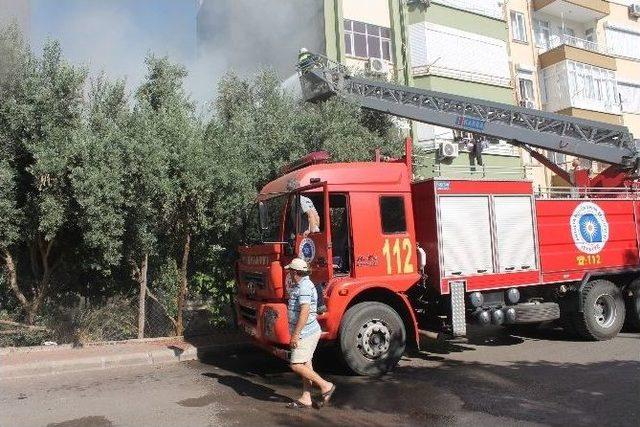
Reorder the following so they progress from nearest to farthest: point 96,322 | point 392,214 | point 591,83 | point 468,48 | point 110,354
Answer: point 392,214, point 110,354, point 96,322, point 468,48, point 591,83

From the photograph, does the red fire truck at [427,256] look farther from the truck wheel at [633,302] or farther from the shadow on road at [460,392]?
the shadow on road at [460,392]

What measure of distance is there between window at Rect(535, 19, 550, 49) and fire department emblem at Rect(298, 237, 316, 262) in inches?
847

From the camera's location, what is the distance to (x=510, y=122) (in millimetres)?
12445

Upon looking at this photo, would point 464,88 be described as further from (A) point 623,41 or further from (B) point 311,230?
(B) point 311,230

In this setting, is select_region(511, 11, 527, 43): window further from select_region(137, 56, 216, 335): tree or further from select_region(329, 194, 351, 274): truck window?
select_region(329, 194, 351, 274): truck window

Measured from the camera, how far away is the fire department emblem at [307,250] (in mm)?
7008

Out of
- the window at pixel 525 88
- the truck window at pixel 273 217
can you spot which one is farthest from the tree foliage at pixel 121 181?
the window at pixel 525 88

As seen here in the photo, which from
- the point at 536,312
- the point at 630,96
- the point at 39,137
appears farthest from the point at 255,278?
the point at 630,96

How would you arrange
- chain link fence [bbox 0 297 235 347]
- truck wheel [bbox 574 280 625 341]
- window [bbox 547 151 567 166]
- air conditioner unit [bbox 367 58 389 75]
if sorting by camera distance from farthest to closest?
1. air conditioner unit [bbox 367 58 389 75]
2. window [bbox 547 151 567 166]
3. chain link fence [bbox 0 297 235 347]
4. truck wheel [bbox 574 280 625 341]

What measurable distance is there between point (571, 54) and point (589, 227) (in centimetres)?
1666

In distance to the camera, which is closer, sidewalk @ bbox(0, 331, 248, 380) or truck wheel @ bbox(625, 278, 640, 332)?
sidewalk @ bbox(0, 331, 248, 380)

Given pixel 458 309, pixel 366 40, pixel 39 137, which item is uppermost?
pixel 366 40

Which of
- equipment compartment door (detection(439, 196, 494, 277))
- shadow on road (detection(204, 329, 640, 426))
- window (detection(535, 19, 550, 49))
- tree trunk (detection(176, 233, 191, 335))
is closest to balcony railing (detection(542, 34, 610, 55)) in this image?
window (detection(535, 19, 550, 49))

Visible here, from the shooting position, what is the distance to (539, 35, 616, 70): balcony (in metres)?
23.2
